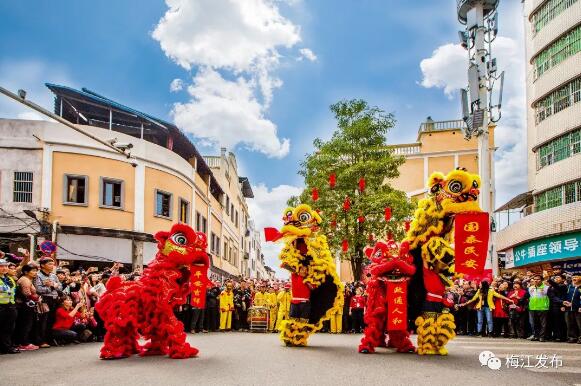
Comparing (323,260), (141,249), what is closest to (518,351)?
(323,260)

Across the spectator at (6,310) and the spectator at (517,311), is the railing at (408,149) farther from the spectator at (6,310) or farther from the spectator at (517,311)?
the spectator at (6,310)

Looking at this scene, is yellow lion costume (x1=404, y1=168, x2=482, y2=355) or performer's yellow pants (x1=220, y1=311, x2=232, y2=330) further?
performer's yellow pants (x1=220, y1=311, x2=232, y2=330)

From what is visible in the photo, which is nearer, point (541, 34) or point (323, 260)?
point (323, 260)

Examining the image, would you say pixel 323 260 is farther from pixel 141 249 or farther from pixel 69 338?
pixel 141 249

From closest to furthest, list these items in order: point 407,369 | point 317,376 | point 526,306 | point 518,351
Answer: point 317,376
point 407,369
point 518,351
point 526,306

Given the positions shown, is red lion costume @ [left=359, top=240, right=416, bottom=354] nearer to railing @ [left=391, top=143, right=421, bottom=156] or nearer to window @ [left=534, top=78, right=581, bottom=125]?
window @ [left=534, top=78, right=581, bottom=125]

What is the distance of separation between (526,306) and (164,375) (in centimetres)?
1130

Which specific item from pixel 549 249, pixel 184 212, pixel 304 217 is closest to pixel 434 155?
pixel 549 249

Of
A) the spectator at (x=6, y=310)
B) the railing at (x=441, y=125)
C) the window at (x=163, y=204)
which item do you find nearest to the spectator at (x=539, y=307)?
the spectator at (x=6, y=310)

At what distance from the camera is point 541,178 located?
25.2 metres

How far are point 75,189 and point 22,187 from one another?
1906 millimetres

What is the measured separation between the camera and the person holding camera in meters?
10.9

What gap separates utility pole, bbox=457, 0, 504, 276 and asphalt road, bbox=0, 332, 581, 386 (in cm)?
1153

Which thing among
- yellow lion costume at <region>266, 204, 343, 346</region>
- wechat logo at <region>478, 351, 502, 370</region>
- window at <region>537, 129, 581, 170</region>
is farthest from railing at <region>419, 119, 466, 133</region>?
wechat logo at <region>478, 351, 502, 370</region>
